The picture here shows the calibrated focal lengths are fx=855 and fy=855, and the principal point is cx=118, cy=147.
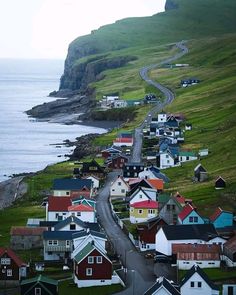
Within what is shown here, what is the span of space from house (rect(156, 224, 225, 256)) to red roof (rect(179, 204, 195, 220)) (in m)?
4.43

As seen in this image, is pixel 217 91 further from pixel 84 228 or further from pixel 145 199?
pixel 84 228

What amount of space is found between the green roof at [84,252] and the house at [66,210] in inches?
584

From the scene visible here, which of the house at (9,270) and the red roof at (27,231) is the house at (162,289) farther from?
the red roof at (27,231)

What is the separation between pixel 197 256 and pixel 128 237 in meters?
11.5

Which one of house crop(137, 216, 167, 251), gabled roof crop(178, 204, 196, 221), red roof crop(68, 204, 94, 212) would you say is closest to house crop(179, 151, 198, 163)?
red roof crop(68, 204, 94, 212)

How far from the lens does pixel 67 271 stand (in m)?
63.1

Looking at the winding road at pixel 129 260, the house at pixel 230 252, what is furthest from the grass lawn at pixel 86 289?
the house at pixel 230 252

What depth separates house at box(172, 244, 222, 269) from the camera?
63031 mm

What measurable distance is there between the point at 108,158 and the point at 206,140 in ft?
58.5

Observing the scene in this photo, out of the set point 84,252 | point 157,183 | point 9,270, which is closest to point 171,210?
point 84,252

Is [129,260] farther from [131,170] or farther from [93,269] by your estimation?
[131,170]

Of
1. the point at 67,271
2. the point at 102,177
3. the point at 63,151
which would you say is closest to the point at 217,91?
the point at 63,151

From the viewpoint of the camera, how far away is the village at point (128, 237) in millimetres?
59688

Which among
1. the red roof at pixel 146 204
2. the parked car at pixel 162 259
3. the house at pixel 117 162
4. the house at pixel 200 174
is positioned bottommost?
the parked car at pixel 162 259
